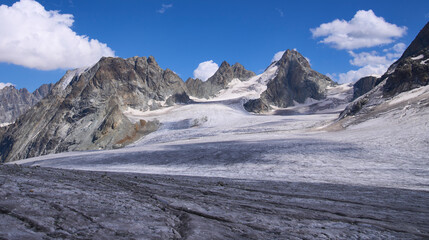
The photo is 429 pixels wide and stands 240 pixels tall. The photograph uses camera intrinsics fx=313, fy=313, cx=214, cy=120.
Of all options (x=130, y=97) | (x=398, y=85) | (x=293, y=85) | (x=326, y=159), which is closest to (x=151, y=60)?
(x=130, y=97)

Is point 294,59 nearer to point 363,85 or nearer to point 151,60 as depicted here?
point 363,85

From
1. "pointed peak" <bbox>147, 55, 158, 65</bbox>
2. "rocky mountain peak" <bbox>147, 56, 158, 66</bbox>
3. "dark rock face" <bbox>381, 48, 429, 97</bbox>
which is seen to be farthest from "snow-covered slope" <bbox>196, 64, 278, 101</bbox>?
"dark rock face" <bbox>381, 48, 429, 97</bbox>

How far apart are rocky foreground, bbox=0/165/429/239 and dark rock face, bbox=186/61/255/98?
132742 millimetres

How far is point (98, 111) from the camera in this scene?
2719 inches

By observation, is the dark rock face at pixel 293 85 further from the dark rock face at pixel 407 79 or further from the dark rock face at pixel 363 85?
the dark rock face at pixel 407 79

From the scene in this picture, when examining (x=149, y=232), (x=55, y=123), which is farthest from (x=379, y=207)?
Answer: (x=55, y=123)

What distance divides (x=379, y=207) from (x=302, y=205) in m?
1.94

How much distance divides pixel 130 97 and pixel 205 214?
86733mm

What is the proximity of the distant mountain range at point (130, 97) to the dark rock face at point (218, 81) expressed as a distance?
70 centimetres

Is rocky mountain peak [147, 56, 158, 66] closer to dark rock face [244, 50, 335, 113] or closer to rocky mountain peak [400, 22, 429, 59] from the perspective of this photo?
dark rock face [244, 50, 335, 113]

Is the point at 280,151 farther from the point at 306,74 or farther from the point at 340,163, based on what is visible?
the point at 306,74

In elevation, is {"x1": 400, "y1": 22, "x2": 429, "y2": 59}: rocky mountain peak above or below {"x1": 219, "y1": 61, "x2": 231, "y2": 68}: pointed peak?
below

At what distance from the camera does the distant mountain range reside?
145 feet

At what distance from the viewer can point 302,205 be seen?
8.30 meters
